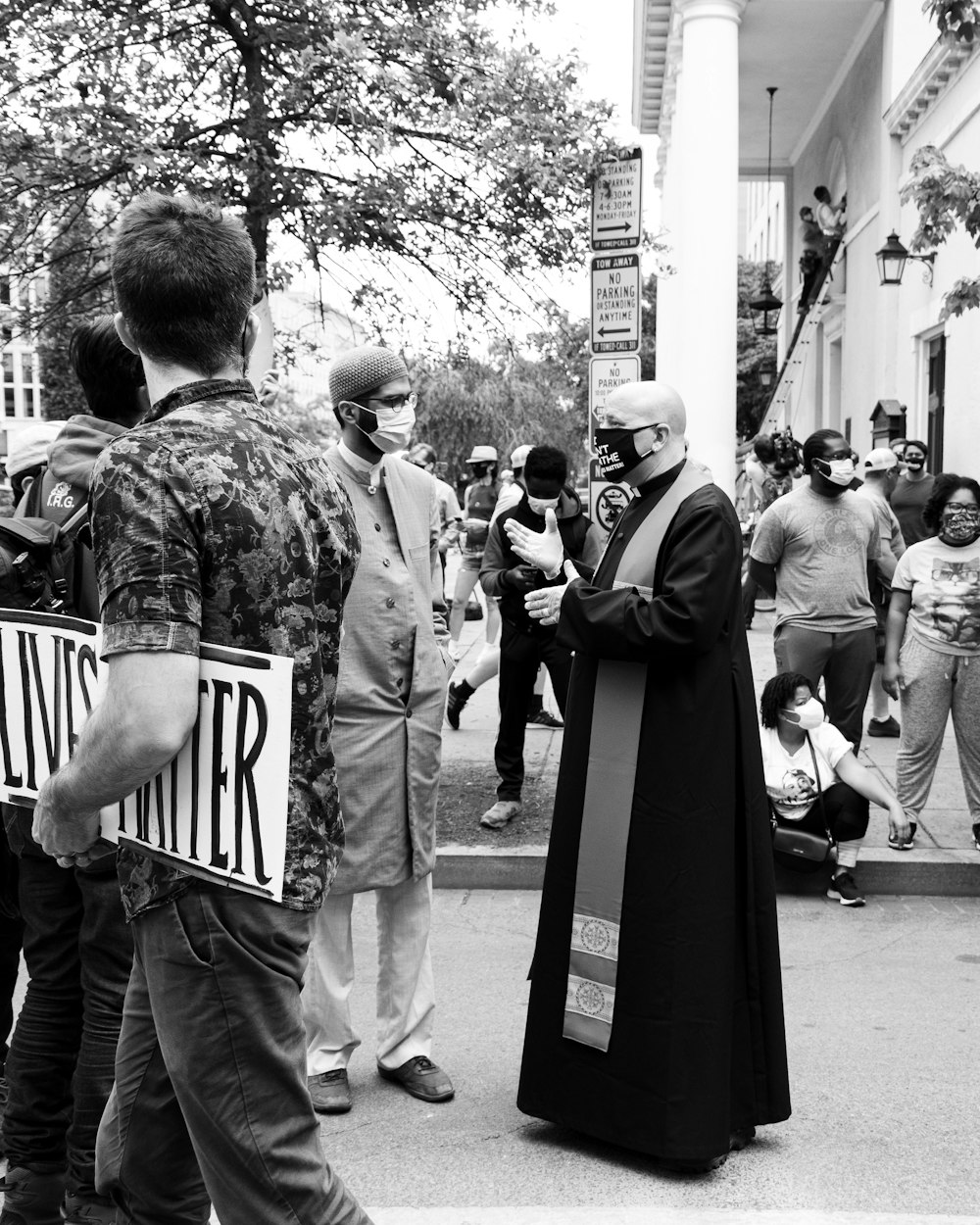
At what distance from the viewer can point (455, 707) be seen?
30.8 ft

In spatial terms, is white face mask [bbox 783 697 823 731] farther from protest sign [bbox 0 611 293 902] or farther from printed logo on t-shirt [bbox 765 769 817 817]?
protest sign [bbox 0 611 293 902]

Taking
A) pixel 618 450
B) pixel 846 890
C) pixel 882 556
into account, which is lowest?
pixel 846 890

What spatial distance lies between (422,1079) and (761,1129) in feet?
3.07

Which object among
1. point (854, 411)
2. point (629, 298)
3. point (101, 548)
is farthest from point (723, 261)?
point (101, 548)

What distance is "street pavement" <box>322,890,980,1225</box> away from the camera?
10.9 ft

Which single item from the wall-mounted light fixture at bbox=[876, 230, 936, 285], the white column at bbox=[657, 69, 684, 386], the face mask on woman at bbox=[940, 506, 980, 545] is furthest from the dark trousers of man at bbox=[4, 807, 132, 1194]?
the white column at bbox=[657, 69, 684, 386]

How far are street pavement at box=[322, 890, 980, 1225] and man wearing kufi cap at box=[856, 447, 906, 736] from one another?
2.68 meters

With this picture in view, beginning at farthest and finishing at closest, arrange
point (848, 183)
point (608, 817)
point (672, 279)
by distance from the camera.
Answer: point (848, 183), point (672, 279), point (608, 817)

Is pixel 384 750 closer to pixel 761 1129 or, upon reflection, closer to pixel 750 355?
pixel 761 1129

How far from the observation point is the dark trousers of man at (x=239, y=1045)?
2.12 metres

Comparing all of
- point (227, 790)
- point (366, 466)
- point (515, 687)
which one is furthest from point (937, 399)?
point (227, 790)

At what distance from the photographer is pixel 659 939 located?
3.42 meters

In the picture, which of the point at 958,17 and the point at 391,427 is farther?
the point at 958,17

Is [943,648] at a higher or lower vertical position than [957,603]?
lower
